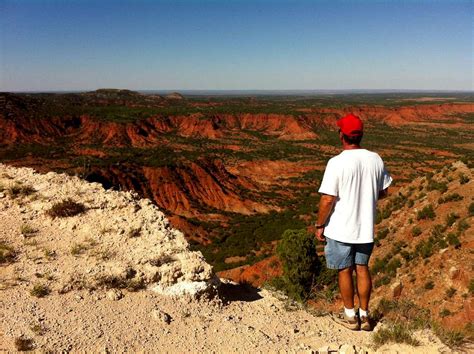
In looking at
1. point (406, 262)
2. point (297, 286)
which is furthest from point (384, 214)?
point (297, 286)

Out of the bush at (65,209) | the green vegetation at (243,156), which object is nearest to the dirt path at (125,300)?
the bush at (65,209)

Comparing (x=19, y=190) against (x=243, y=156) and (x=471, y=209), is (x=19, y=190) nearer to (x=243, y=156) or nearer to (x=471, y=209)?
(x=471, y=209)

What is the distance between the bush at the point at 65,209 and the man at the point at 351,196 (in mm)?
4560

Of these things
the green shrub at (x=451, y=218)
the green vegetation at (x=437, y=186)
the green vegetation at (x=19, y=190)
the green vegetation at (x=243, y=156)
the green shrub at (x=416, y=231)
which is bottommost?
the green vegetation at (x=243, y=156)

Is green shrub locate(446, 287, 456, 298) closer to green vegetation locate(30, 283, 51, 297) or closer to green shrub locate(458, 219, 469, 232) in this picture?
green shrub locate(458, 219, 469, 232)

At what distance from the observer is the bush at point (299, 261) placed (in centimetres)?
1122

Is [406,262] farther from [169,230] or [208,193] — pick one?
[208,193]

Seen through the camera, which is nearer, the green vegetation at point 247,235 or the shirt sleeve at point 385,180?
the shirt sleeve at point 385,180

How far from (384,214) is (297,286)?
26.6ft

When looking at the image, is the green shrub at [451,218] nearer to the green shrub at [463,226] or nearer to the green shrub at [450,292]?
the green shrub at [463,226]

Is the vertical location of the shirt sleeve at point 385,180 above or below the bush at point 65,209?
above

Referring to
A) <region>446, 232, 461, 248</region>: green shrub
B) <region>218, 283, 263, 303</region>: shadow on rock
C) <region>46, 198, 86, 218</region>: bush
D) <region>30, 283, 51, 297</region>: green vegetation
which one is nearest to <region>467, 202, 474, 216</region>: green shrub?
<region>446, 232, 461, 248</region>: green shrub

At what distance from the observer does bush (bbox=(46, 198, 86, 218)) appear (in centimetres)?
629

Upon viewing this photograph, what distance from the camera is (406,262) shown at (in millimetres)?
11305
